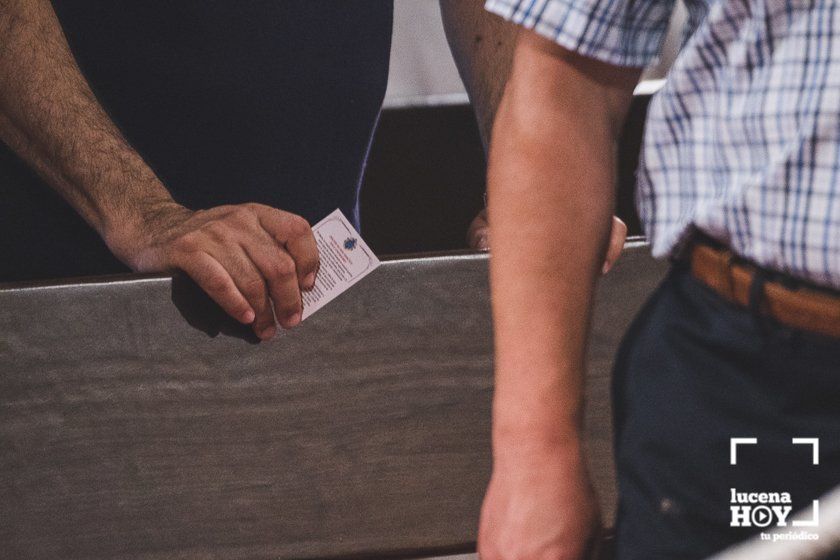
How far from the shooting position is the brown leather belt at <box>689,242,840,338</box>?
497mm

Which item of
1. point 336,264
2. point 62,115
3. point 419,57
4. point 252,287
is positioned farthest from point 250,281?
point 419,57

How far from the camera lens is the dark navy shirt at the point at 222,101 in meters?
1.40

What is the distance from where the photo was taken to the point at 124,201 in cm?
119

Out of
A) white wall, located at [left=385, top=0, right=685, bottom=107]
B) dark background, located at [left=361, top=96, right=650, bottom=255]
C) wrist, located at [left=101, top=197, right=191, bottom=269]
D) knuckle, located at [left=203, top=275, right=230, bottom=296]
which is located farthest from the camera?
white wall, located at [left=385, top=0, right=685, bottom=107]

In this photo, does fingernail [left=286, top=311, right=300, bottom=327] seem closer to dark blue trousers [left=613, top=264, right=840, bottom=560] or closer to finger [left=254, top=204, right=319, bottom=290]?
finger [left=254, top=204, right=319, bottom=290]

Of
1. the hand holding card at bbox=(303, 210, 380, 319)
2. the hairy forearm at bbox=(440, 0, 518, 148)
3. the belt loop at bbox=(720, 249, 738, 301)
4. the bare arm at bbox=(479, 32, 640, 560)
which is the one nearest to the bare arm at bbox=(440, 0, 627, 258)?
the hairy forearm at bbox=(440, 0, 518, 148)

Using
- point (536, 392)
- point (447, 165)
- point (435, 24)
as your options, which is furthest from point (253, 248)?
point (435, 24)

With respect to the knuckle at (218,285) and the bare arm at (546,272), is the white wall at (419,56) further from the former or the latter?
Answer: the bare arm at (546,272)

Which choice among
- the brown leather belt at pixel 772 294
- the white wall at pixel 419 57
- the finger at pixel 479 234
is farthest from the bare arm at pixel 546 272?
the white wall at pixel 419 57

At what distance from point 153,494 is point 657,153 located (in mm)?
708

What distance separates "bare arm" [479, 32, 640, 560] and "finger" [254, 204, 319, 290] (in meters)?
0.43

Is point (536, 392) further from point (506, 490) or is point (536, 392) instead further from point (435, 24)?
point (435, 24)

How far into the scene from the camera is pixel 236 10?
1435 mm

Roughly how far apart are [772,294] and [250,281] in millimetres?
640
